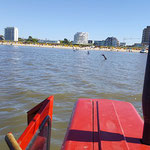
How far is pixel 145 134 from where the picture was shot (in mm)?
1711

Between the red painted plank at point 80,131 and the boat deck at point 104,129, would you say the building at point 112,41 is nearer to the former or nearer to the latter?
the boat deck at point 104,129

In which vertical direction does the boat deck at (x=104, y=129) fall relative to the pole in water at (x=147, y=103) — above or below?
below

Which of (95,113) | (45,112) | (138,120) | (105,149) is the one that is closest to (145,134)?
(105,149)

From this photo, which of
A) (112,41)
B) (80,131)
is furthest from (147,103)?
(112,41)

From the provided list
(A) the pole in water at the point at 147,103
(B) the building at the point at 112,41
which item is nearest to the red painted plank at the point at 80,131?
(A) the pole in water at the point at 147,103

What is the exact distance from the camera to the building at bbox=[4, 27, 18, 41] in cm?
17848

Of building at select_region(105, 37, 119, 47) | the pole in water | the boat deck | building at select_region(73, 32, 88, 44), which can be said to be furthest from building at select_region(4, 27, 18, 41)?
the pole in water

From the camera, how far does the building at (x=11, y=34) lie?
178 meters

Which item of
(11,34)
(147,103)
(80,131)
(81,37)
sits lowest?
(80,131)

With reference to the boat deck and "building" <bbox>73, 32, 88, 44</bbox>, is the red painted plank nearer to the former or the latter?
the boat deck

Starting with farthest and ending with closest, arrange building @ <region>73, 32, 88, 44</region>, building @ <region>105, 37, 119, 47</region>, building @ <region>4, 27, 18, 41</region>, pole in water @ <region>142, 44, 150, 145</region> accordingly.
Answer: building @ <region>73, 32, 88, 44</region>, building @ <region>105, 37, 119, 47</region>, building @ <region>4, 27, 18, 41</region>, pole in water @ <region>142, 44, 150, 145</region>

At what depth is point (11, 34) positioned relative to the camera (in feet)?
586

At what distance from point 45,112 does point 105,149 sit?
29.0 inches

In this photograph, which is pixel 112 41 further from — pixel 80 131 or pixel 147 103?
pixel 147 103
